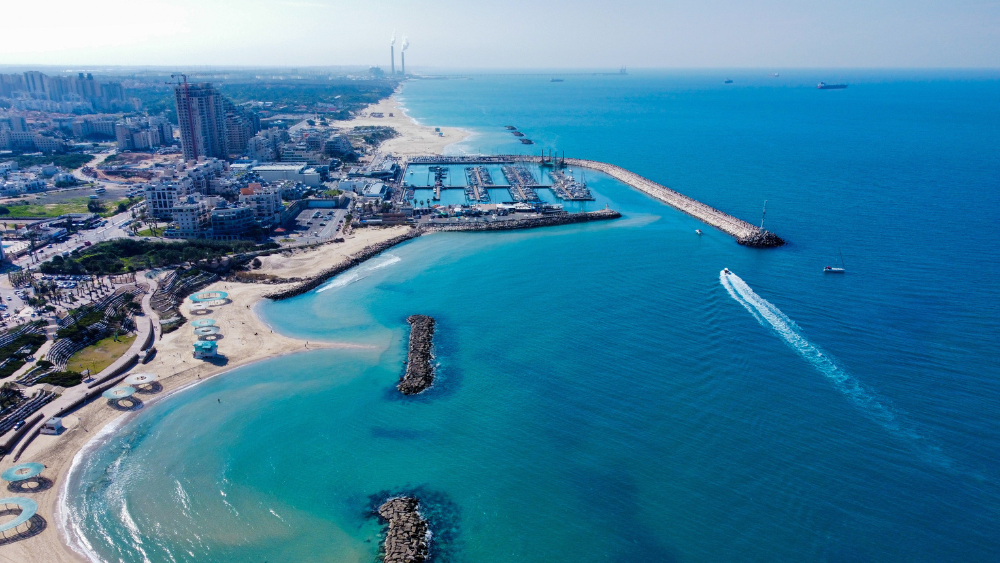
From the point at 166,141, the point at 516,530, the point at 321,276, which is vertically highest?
the point at 166,141

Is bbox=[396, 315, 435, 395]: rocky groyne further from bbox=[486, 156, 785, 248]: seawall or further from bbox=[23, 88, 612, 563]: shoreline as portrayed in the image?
bbox=[486, 156, 785, 248]: seawall

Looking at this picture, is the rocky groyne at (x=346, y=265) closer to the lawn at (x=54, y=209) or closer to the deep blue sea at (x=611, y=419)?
the deep blue sea at (x=611, y=419)

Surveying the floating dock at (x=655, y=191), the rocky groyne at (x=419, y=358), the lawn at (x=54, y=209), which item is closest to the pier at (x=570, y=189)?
the floating dock at (x=655, y=191)

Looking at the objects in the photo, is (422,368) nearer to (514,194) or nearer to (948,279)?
(948,279)

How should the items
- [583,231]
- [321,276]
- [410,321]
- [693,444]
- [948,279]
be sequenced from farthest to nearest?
[583,231] < [321,276] < [948,279] < [410,321] < [693,444]

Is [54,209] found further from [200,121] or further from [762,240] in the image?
[762,240]

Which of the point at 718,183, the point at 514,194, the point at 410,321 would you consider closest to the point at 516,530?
the point at 410,321
